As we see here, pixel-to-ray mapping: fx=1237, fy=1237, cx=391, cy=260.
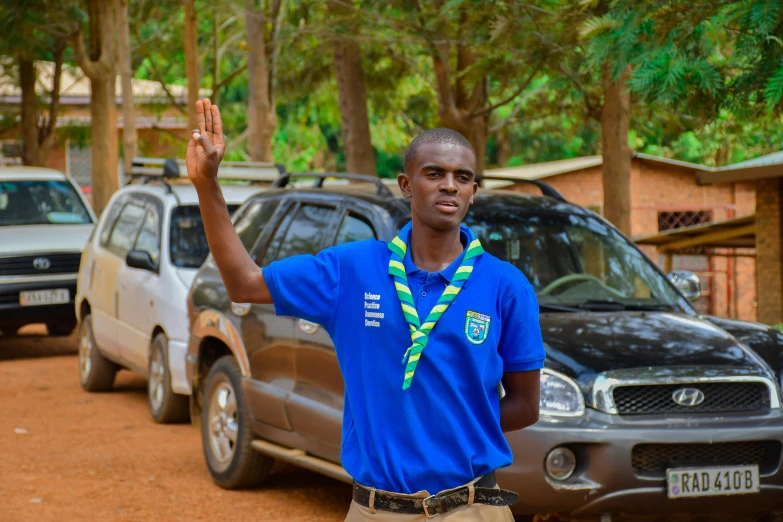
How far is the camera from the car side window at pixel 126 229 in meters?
11.1

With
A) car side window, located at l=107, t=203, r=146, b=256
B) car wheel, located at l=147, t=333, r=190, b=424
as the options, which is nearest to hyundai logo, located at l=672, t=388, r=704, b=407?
car wheel, located at l=147, t=333, r=190, b=424

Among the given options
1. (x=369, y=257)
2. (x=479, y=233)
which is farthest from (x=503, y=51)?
(x=369, y=257)

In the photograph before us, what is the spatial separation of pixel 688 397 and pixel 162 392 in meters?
5.13

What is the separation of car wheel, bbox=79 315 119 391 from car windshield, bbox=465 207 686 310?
567 cm

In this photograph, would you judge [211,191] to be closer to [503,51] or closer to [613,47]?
[613,47]

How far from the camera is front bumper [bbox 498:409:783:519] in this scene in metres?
5.48

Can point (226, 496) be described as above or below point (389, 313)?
below

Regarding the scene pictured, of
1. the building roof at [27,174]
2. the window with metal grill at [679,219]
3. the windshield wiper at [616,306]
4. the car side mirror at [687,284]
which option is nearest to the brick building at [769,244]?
the car side mirror at [687,284]

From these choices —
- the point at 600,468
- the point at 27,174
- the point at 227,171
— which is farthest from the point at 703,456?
the point at 27,174

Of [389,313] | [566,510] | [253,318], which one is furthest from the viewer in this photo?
[253,318]

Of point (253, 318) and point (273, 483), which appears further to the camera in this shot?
point (273, 483)

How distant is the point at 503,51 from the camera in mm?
11453

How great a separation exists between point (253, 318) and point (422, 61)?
50.7ft

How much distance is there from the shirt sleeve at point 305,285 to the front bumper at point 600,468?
2475 mm
